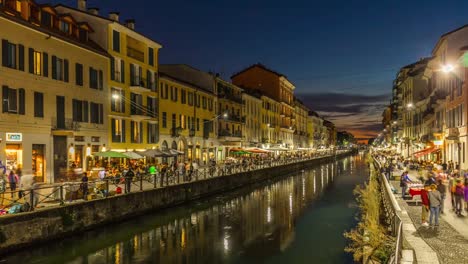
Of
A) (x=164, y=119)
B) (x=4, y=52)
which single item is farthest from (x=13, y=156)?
(x=164, y=119)

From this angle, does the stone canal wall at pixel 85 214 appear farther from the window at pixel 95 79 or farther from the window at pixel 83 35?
the window at pixel 83 35

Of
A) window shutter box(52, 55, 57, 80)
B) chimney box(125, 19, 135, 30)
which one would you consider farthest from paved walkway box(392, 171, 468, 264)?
chimney box(125, 19, 135, 30)

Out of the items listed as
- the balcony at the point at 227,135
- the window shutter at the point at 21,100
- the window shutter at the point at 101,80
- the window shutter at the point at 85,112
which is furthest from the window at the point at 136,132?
the balcony at the point at 227,135

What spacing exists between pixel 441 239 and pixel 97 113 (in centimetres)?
2921

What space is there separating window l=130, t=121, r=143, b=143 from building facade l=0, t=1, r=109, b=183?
4.68m

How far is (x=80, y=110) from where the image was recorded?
36125 mm

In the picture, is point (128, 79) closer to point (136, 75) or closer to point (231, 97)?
point (136, 75)

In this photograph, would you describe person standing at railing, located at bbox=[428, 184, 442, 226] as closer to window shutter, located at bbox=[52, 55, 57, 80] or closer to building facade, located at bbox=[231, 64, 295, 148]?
window shutter, located at bbox=[52, 55, 57, 80]

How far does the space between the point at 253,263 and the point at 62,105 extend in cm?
2084

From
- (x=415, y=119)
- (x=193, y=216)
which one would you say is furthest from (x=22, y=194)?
(x=415, y=119)

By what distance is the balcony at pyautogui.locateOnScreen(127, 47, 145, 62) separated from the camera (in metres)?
44.3

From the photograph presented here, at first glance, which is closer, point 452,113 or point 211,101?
point 452,113

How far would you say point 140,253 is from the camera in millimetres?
19766

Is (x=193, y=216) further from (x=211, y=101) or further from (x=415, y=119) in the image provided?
(x=415, y=119)
